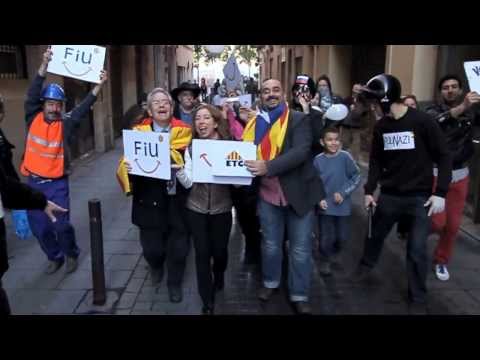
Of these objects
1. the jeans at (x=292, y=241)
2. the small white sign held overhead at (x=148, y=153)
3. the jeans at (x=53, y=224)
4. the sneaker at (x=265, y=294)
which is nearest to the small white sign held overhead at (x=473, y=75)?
the jeans at (x=292, y=241)

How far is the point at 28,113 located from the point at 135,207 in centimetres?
138

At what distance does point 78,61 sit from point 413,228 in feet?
10.3

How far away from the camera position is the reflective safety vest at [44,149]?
14.3ft

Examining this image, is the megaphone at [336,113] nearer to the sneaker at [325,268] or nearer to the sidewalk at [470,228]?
the sneaker at [325,268]

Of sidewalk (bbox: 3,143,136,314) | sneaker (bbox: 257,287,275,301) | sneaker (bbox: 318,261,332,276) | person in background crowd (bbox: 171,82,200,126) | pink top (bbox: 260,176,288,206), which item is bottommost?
sidewalk (bbox: 3,143,136,314)

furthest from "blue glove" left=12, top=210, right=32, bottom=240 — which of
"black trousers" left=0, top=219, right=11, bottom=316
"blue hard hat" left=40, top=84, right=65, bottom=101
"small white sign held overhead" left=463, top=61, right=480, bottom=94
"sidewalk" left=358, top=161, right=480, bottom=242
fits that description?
"sidewalk" left=358, top=161, right=480, bottom=242

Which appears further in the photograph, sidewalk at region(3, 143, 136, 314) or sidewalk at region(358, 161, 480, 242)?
sidewalk at region(358, 161, 480, 242)

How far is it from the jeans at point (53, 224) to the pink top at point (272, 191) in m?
1.87

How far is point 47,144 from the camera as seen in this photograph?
14.3 ft

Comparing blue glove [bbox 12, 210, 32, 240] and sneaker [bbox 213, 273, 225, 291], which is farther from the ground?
blue glove [bbox 12, 210, 32, 240]

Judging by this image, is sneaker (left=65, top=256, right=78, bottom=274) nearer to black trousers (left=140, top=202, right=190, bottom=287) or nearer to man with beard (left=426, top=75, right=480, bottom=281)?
black trousers (left=140, top=202, right=190, bottom=287)

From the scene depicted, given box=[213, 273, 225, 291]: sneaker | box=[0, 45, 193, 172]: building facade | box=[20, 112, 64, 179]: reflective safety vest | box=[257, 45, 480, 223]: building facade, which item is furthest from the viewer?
box=[0, 45, 193, 172]: building facade

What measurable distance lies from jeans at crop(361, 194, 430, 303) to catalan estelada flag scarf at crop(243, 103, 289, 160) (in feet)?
3.33

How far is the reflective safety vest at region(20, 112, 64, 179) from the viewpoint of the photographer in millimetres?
4344
